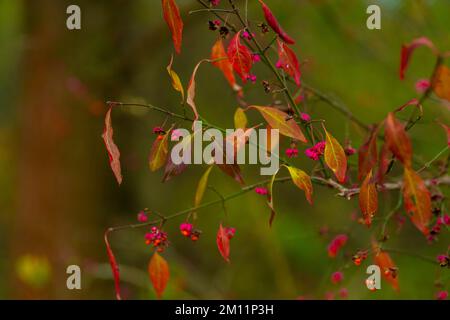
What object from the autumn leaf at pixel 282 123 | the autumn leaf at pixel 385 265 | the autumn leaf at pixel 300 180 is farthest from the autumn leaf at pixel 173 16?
the autumn leaf at pixel 385 265

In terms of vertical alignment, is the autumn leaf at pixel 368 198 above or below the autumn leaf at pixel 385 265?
above

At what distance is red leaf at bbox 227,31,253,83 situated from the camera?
1207 mm

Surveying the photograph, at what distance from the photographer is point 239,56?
1.22m

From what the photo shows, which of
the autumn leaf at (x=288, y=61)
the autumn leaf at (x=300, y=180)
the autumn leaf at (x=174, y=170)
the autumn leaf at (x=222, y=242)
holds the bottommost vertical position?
the autumn leaf at (x=222, y=242)

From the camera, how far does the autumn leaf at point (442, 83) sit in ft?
3.21

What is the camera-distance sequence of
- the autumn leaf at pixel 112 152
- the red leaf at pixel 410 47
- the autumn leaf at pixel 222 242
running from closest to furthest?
the red leaf at pixel 410 47
the autumn leaf at pixel 112 152
the autumn leaf at pixel 222 242

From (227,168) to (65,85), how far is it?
6.92 ft

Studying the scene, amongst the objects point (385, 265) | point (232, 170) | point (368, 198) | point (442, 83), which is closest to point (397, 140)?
point (442, 83)

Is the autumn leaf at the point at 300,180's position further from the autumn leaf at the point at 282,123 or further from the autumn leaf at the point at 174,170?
the autumn leaf at the point at 174,170

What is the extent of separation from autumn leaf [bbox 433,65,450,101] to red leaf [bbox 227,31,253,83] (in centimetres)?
38

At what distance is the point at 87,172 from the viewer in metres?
3.18

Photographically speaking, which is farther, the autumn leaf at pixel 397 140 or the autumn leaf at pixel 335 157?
the autumn leaf at pixel 335 157

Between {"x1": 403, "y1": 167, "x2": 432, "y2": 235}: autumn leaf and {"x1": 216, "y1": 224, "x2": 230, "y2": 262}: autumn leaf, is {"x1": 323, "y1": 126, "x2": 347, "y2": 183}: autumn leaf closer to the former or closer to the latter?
{"x1": 403, "y1": 167, "x2": 432, "y2": 235}: autumn leaf

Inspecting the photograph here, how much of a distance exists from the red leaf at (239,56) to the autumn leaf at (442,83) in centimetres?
38
